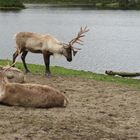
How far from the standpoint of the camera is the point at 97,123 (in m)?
9.71

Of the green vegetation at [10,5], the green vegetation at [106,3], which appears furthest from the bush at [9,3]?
the green vegetation at [106,3]

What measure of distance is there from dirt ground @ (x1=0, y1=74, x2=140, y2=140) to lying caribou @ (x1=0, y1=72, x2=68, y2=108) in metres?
0.17

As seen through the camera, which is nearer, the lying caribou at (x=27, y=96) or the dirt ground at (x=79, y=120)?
the dirt ground at (x=79, y=120)

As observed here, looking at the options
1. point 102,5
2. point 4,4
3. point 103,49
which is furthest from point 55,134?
point 102,5

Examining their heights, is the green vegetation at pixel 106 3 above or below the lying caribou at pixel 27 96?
above

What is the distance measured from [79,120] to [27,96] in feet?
4.82

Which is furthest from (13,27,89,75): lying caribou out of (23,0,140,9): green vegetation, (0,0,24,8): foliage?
(23,0,140,9): green vegetation

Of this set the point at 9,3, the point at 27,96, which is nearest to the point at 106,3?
the point at 9,3

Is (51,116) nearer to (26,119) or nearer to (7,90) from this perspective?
(26,119)

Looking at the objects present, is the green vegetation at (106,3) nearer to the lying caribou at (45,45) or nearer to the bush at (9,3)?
→ the bush at (9,3)

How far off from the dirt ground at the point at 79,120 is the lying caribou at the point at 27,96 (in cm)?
17

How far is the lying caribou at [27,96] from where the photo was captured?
1061cm

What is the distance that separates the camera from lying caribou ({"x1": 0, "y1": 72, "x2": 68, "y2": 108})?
10.6 meters

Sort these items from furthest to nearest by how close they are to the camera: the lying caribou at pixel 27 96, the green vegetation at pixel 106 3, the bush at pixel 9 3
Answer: the green vegetation at pixel 106 3 → the bush at pixel 9 3 → the lying caribou at pixel 27 96
